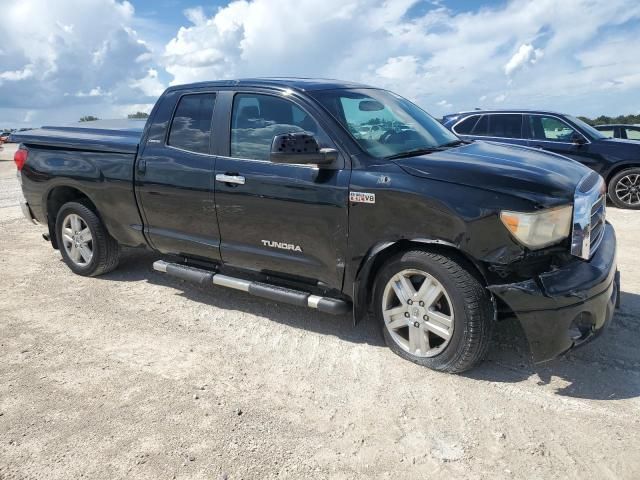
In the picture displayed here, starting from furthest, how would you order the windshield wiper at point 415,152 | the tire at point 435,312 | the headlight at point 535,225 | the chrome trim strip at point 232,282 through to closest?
the chrome trim strip at point 232,282
the windshield wiper at point 415,152
the tire at point 435,312
the headlight at point 535,225

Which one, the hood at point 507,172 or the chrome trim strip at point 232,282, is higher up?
the hood at point 507,172

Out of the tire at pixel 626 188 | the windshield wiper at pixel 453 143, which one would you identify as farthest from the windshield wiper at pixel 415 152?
the tire at pixel 626 188

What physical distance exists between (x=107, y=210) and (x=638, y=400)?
4651 millimetres

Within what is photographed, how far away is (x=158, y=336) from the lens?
418 cm

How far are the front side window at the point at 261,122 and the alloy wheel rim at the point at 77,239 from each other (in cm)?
227

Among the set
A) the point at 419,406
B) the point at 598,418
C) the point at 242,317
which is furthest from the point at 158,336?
the point at 598,418

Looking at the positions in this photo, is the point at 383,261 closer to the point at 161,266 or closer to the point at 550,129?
the point at 161,266

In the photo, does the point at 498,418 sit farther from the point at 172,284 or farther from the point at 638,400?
the point at 172,284

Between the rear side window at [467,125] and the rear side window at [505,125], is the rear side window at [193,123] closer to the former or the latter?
the rear side window at [467,125]

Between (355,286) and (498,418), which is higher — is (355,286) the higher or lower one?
the higher one

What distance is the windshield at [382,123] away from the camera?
3707 millimetres

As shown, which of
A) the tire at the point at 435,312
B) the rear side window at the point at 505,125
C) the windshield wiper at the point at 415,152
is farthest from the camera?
the rear side window at the point at 505,125

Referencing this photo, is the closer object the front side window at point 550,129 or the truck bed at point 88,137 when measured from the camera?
the truck bed at point 88,137

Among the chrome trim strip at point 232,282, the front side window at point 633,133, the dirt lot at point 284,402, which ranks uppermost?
the front side window at point 633,133
